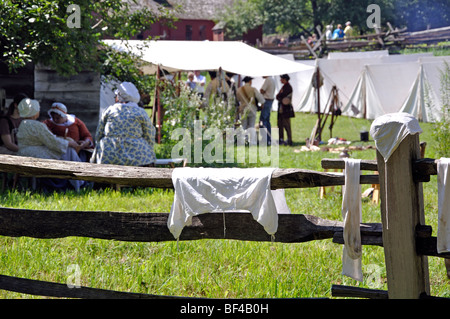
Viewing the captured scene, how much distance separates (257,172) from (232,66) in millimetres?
10514

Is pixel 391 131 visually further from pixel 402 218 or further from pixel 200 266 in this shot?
pixel 200 266

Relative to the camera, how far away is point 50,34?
351 inches

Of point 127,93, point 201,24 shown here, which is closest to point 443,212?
point 127,93

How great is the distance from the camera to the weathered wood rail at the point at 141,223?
11.1 ft

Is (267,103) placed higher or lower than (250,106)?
higher

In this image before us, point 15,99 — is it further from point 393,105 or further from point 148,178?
point 393,105

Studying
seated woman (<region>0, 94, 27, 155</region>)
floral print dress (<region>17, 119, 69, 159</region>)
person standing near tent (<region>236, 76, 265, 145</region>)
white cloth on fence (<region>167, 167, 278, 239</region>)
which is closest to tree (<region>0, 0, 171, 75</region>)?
seated woman (<region>0, 94, 27, 155</region>)

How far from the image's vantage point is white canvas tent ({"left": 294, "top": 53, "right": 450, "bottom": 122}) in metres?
19.2

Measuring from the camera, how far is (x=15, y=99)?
9195mm

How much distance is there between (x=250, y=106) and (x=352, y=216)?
446 inches

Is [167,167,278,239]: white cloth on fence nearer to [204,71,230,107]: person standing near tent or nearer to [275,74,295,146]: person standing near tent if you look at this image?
[204,71,230,107]: person standing near tent

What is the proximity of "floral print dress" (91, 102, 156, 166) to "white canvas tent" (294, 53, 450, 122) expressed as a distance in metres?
10.7
